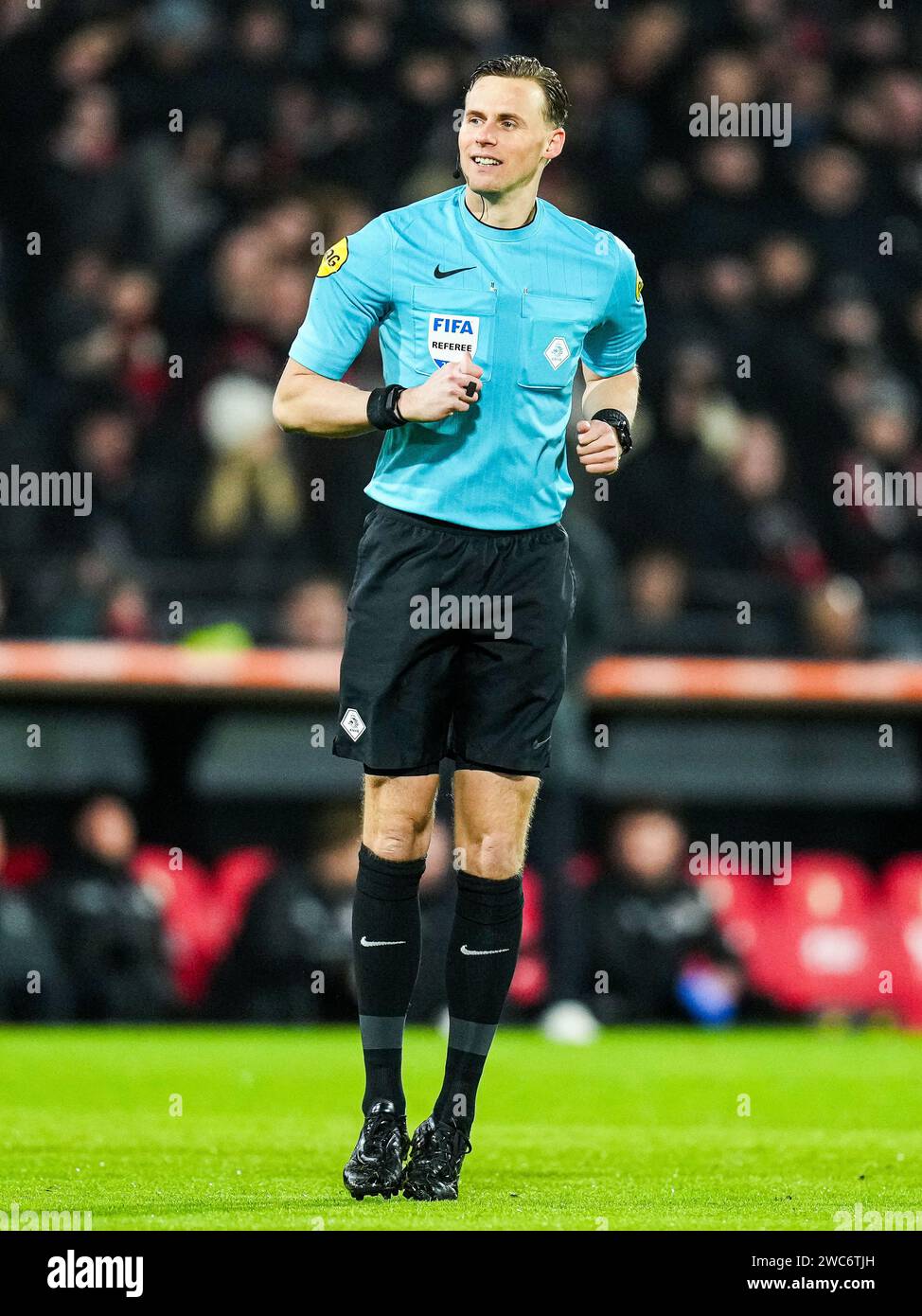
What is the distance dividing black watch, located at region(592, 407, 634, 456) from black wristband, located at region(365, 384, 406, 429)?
50 cm

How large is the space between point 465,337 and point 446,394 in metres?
0.25

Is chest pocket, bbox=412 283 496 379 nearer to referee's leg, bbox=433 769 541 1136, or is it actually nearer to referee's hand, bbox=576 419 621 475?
referee's hand, bbox=576 419 621 475

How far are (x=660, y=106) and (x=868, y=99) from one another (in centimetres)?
144

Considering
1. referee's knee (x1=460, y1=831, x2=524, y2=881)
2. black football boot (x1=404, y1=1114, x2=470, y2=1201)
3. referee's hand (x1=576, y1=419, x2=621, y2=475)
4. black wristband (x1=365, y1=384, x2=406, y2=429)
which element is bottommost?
black football boot (x1=404, y1=1114, x2=470, y2=1201)

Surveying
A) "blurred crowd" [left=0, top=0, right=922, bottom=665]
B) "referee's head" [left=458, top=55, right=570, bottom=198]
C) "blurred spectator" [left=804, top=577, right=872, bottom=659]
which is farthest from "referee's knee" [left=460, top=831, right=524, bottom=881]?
"blurred spectator" [left=804, top=577, right=872, bottom=659]

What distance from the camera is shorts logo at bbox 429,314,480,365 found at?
459 centimetres

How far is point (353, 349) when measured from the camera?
15.3ft

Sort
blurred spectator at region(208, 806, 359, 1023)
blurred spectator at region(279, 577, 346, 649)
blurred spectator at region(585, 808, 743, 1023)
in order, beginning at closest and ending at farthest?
blurred spectator at region(208, 806, 359, 1023) → blurred spectator at region(585, 808, 743, 1023) → blurred spectator at region(279, 577, 346, 649)

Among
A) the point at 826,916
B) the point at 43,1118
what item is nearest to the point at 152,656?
the point at 826,916

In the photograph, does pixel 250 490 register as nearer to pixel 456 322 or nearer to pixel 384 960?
pixel 456 322

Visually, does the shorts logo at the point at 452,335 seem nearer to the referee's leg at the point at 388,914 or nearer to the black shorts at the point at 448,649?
the black shorts at the point at 448,649

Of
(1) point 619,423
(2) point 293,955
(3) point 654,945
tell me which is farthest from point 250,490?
(1) point 619,423

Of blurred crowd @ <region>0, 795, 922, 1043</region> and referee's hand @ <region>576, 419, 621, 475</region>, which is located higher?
referee's hand @ <region>576, 419, 621, 475</region>

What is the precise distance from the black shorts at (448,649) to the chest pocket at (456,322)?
1.12 ft
